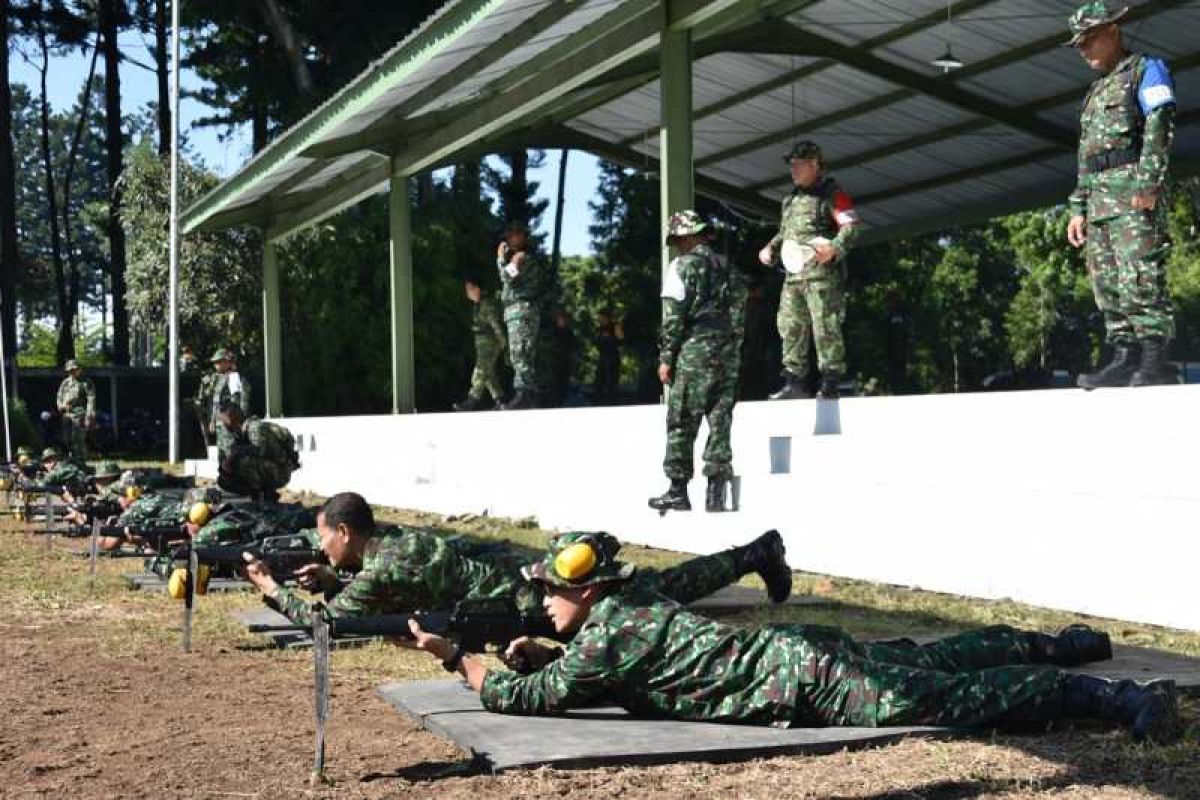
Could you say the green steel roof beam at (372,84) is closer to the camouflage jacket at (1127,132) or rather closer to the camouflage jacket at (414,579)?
the camouflage jacket at (1127,132)

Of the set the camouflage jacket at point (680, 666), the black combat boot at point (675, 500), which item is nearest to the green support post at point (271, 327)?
the black combat boot at point (675, 500)

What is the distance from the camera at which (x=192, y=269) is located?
34531mm

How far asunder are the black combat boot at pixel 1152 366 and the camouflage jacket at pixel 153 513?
22.4ft

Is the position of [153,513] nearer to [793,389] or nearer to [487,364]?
[793,389]

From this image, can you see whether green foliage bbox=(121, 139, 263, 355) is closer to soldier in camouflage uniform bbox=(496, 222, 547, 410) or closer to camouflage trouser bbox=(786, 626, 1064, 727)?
soldier in camouflage uniform bbox=(496, 222, 547, 410)

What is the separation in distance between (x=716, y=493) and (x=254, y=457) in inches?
216

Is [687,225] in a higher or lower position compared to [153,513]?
higher

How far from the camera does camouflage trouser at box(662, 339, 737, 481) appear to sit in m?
10.9

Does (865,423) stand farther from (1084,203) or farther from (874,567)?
(1084,203)

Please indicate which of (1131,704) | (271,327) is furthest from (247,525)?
(271,327)

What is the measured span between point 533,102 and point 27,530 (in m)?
7.20

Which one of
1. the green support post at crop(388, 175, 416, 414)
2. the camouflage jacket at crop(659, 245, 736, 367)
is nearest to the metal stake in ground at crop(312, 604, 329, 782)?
the camouflage jacket at crop(659, 245, 736, 367)

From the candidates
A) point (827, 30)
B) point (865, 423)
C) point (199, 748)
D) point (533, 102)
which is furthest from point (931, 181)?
point (199, 748)

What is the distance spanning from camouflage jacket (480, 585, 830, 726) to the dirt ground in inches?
14.0
